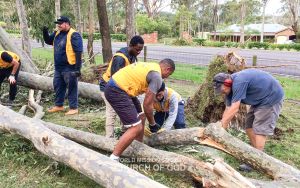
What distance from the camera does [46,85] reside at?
8445 millimetres

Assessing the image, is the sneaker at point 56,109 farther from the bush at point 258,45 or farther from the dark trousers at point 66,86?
the bush at point 258,45

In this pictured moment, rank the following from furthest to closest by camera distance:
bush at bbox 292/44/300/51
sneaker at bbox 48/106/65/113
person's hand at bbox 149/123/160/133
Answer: bush at bbox 292/44/300/51
sneaker at bbox 48/106/65/113
person's hand at bbox 149/123/160/133

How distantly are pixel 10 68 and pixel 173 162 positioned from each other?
192 inches

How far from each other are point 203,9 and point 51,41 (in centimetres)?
6968

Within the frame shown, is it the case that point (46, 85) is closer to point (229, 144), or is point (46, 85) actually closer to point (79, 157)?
point (79, 157)

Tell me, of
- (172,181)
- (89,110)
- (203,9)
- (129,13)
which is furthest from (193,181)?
(203,9)

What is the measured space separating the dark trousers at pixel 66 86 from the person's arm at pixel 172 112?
Answer: 2527 mm

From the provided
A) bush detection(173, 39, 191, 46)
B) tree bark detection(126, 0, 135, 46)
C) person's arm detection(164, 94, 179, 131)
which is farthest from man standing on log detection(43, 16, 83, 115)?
bush detection(173, 39, 191, 46)

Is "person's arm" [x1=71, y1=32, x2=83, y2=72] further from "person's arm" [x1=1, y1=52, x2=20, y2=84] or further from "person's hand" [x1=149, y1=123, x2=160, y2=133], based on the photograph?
"person's hand" [x1=149, y1=123, x2=160, y2=133]

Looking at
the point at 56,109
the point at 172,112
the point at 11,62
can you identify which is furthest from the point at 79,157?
the point at 11,62

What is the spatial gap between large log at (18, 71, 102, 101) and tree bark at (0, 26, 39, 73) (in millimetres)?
702

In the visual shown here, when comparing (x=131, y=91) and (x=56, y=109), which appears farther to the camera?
(x=56, y=109)

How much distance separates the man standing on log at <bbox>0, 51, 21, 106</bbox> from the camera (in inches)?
295

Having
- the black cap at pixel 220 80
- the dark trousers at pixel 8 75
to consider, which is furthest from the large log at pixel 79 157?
the dark trousers at pixel 8 75
